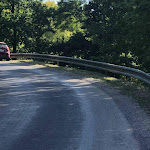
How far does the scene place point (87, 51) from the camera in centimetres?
3228

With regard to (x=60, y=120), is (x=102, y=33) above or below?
above

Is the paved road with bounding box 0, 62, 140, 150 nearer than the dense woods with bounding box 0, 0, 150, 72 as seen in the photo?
Yes

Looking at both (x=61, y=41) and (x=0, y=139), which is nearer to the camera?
(x=0, y=139)

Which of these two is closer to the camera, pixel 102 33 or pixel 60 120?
pixel 60 120

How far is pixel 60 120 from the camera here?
8.77 meters

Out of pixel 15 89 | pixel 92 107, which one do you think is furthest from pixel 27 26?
pixel 92 107

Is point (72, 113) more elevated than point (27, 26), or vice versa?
point (27, 26)

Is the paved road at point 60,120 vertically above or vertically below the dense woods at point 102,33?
below

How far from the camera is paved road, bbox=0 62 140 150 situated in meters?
6.91

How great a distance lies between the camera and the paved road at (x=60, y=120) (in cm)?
691

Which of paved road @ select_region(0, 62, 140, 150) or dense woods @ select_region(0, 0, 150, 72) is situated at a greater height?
dense woods @ select_region(0, 0, 150, 72)

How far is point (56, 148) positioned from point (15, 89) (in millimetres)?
7181

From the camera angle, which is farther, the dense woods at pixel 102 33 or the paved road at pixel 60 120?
the dense woods at pixel 102 33

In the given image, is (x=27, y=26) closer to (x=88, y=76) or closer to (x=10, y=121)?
(x=88, y=76)
